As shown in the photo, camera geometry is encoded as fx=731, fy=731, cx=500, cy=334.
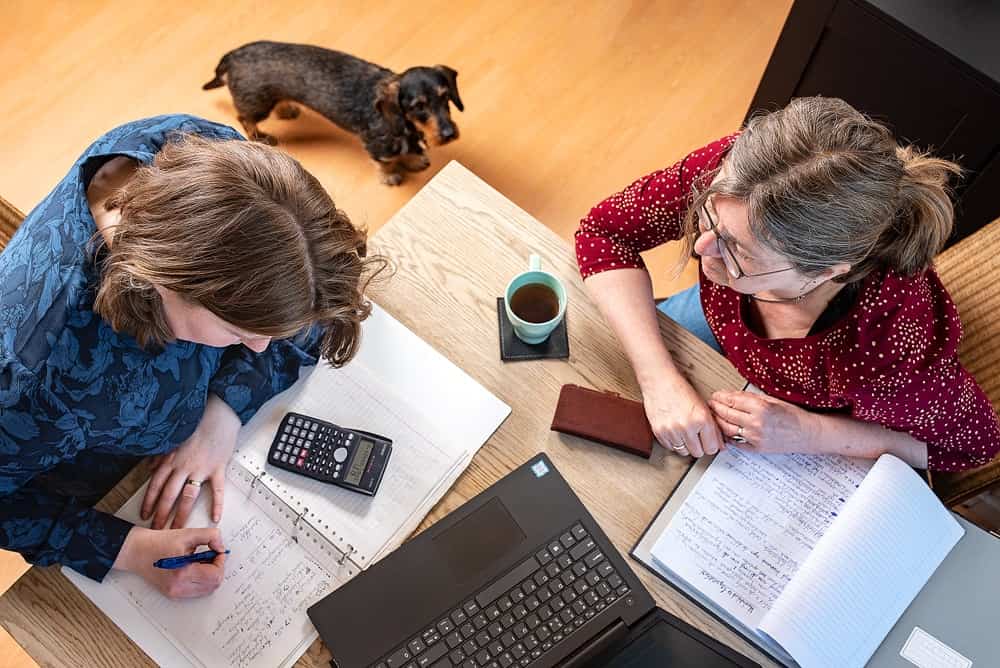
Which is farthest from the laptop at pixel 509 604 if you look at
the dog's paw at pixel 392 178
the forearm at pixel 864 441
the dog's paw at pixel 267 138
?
the dog's paw at pixel 267 138

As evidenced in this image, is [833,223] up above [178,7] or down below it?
above

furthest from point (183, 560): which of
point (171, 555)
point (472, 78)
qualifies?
point (472, 78)

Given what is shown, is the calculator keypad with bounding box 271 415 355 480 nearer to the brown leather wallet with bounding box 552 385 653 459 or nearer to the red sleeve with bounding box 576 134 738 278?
the brown leather wallet with bounding box 552 385 653 459

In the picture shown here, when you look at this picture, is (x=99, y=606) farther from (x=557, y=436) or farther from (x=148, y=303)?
(x=557, y=436)

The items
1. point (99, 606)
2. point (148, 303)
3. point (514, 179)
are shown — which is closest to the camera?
point (148, 303)

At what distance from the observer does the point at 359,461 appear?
96cm

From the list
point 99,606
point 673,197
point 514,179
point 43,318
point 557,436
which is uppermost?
point 673,197

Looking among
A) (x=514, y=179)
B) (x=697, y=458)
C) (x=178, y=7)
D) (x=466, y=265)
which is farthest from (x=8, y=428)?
(x=178, y=7)

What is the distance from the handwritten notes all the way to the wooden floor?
1.03 metres

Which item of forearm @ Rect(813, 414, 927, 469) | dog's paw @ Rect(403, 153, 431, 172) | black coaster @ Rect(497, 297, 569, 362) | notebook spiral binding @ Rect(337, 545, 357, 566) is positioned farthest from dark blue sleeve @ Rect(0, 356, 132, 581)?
dog's paw @ Rect(403, 153, 431, 172)

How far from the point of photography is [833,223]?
2.78 feet

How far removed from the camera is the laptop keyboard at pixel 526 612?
34.2 inches

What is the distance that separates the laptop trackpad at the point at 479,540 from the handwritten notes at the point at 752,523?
7.4 inches

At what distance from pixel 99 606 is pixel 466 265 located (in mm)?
651
